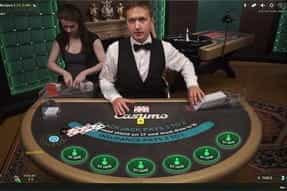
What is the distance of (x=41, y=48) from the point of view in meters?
0.73

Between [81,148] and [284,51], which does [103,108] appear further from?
[284,51]

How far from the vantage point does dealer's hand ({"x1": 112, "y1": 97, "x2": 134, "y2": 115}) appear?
0.73m

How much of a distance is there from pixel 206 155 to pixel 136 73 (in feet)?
0.79

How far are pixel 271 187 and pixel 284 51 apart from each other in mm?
332

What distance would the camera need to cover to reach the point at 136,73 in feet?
2.32

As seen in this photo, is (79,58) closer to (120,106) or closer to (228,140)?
(120,106)

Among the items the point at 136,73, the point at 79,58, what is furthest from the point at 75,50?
the point at 136,73

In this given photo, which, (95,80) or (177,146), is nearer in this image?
(177,146)

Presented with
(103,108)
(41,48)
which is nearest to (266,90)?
(103,108)

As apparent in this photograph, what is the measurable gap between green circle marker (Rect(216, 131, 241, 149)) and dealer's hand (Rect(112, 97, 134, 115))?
0.23 meters

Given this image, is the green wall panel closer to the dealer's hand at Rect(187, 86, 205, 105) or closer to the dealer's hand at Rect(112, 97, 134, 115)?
the dealer's hand at Rect(112, 97, 134, 115)

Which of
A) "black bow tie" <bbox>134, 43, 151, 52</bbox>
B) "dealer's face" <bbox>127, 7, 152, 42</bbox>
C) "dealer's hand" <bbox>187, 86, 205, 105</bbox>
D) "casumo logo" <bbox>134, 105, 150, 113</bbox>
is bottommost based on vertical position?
"casumo logo" <bbox>134, 105, 150, 113</bbox>

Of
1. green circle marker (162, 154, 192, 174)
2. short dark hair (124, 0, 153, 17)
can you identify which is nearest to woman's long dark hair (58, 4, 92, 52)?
short dark hair (124, 0, 153, 17)

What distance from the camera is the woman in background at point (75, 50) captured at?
0.70 meters
